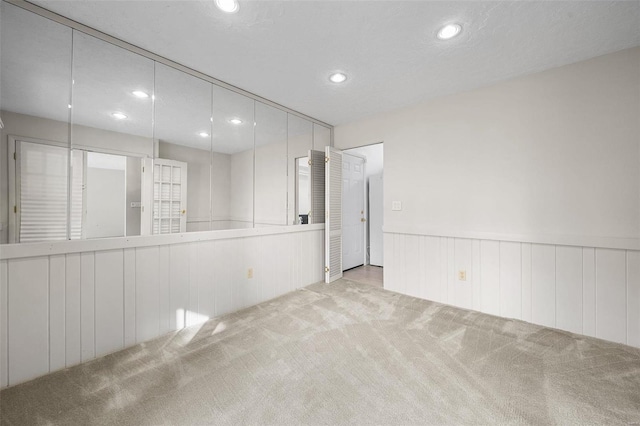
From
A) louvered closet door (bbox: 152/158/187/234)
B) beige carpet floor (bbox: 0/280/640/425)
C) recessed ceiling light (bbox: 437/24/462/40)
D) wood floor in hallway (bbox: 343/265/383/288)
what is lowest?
beige carpet floor (bbox: 0/280/640/425)

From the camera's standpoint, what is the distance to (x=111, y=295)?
6.56 feet

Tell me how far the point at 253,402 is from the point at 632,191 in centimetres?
326

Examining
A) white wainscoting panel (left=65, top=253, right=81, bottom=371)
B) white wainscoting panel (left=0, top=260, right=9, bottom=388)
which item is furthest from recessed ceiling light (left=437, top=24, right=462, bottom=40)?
white wainscoting panel (left=0, top=260, right=9, bottom=388)

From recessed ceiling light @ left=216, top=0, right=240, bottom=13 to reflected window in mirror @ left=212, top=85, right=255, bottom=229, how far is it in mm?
1073

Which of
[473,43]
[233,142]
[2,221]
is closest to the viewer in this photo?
[2,221]

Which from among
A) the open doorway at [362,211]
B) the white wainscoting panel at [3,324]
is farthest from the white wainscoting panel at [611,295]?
the white wainscoting panel at [3,324]

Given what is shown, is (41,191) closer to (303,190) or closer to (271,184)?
(271,184)

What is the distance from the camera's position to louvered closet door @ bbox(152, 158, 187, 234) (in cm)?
227

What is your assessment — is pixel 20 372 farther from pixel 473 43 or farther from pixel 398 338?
pixel 473 43

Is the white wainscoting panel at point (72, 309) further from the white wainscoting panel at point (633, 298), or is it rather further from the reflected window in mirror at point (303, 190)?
the white wainscoting panel at point (633, 298)

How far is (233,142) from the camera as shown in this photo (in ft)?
9.46

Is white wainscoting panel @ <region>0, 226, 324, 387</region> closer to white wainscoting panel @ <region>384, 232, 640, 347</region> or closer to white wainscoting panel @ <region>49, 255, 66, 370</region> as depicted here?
white wainscoting panel @ <region>49, 255, 66, 370</region>

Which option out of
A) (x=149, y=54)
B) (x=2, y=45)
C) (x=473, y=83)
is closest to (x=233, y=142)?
(x=149, y=54)

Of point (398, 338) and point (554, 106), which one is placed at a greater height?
point (554, 106)
